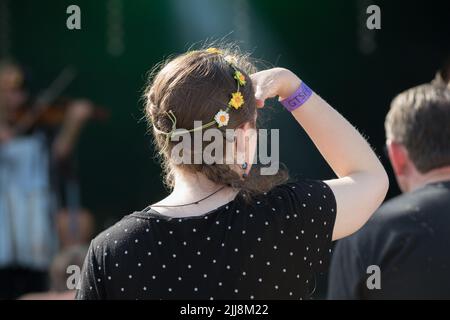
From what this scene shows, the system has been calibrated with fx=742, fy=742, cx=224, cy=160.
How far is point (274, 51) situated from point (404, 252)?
431cm

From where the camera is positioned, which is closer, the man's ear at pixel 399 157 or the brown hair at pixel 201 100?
the brown hair at pixel 201 100

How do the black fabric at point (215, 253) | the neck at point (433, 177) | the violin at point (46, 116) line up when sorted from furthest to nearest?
the violin at point (46, 116), the neck at point (433, 177), the black fabric at point (215, 253)

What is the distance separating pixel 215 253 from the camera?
1418 millimetres

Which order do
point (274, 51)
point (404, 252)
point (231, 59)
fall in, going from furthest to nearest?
point (274, 51) < point (404, 252) < point (231, 59)

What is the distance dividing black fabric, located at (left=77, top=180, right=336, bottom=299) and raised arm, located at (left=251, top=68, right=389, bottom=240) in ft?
0.19

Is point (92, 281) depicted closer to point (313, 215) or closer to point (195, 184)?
point (195, 184)

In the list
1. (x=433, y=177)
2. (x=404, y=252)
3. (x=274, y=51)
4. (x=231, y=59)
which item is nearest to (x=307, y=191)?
(x=231, y=59)

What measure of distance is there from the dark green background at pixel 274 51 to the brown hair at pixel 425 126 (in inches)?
152

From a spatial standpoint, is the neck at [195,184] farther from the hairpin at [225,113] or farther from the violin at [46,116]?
the violin at [46,116]

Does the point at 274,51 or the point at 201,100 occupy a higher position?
the point at 201,100

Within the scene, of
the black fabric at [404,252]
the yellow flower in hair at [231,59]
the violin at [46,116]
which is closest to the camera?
the yellow flower in hair at [231,59]

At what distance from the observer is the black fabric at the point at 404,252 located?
2.05 m

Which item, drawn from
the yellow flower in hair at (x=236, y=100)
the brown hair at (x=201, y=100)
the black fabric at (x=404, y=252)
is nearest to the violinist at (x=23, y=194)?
the black fabric at (x=404, y=252)

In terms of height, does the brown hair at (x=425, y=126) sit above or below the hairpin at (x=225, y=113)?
below
